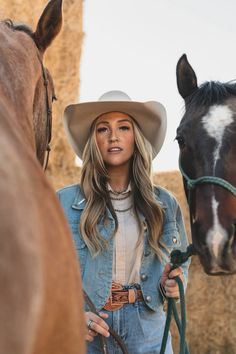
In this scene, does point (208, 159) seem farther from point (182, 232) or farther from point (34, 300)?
point (34, 300)

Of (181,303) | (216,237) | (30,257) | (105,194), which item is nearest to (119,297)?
(181,303)

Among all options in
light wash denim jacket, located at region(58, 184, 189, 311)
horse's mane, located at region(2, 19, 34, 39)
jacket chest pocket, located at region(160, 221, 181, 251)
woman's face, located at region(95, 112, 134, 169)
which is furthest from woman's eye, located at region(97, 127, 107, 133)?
horse's mane, located at region(2, 19, 34, 39)

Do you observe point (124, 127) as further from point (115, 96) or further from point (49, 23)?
point (49, 23)

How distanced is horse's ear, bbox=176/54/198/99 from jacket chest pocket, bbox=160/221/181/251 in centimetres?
59

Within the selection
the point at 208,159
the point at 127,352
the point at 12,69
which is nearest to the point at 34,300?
the point at 12,69

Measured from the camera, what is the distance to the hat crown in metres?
2.58

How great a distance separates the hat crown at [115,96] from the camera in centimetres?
258

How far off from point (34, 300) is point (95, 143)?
1.78 meters

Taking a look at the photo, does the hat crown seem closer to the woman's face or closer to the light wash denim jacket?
the woman's face

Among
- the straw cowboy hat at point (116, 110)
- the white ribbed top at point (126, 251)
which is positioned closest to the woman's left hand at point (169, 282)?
the white ribbed top at point (126, 251)

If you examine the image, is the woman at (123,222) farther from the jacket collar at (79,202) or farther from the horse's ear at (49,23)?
the horse's ear at (49,23)

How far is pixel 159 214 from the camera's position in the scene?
245cm

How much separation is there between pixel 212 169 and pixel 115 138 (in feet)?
1.86

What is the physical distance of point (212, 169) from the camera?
6.80 ft
